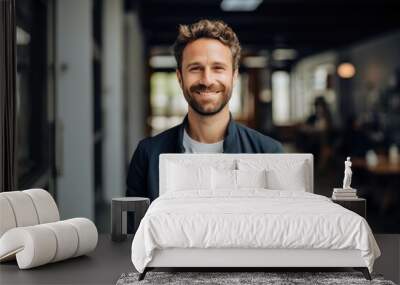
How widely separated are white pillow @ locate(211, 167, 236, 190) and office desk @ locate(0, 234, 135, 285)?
84 cm

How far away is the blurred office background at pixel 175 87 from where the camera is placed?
8.03 meters

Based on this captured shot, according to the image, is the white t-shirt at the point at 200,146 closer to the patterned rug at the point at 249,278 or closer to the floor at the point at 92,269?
the floor at the point at 92,269

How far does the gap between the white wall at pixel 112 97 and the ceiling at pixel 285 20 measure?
94 centimetres

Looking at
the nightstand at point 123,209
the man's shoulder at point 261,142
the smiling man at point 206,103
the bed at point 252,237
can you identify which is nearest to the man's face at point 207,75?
the smiling man at point 206,103

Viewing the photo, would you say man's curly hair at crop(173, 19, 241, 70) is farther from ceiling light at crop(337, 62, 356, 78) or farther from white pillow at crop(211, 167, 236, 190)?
ceiling light at crop(337, 62, 356, 78)

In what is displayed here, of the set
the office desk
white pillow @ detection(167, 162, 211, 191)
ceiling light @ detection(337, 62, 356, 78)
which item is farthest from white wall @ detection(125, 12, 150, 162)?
the office desk

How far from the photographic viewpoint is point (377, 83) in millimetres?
A: 17125

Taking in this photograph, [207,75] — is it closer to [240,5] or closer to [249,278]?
[249,278]

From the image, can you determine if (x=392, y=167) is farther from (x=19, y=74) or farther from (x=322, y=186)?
(x=19, y=74)

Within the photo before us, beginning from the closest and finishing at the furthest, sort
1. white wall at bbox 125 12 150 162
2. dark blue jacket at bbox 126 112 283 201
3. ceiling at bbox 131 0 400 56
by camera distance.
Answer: dark blue jacket at bbox 126 112 283 201 → white wall at bbox 125 12 150 162 → ceiling at bbox 131 0 400 56

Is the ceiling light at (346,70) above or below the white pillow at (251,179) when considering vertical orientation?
above

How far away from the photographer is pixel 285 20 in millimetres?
15250

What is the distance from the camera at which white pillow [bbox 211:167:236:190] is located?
625 centimetres

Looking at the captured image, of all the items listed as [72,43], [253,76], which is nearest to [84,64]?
[72,43]
